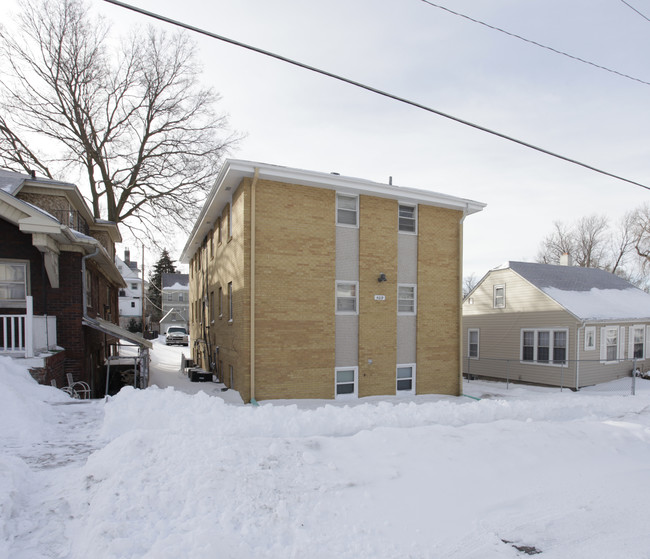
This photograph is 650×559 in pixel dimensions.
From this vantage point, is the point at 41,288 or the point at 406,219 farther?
the point at 406,219

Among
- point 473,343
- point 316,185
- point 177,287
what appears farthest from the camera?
point 177,287

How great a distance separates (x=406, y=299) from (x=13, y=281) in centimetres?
1152

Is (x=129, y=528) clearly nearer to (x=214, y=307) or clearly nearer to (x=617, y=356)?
(x=214, y=307)

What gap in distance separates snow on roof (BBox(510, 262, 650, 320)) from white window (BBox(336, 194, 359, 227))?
10820 millimetres

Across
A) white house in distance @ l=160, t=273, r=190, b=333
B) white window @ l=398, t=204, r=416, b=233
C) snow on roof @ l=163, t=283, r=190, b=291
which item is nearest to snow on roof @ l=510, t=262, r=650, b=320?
white window @ l=398, t=204, r=416, b=233

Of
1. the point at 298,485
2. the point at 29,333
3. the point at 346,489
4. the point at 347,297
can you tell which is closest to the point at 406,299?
the point at 347,297

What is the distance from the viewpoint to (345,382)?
13.2 m

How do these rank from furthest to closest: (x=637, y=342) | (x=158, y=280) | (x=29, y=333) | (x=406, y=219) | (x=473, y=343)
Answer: (x=158, y=280), (x=473, y=343), (x=637, y=342), (x=406, y=219), (x=29, y=333)

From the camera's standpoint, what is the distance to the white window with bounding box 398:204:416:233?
1457cm

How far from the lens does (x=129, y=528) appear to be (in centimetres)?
373

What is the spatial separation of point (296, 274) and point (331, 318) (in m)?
1.75

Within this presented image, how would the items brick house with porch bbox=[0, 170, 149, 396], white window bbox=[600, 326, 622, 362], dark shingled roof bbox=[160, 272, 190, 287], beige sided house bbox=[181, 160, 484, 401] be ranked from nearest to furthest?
brick house with porch bbox=[0, 170, 149, 396] < beige sided house bbox=[181, 160, 484, 401] < white window bbox=[600, 326, 622, 362] < dark shingled roof bbox=[160, 272, 190, 287]

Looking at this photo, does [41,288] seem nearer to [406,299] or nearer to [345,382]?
[345,382]

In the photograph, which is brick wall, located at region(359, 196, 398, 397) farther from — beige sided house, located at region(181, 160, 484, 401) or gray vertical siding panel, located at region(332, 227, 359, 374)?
gray vertical siding panel, located at region(332, 227, 359, 374)
